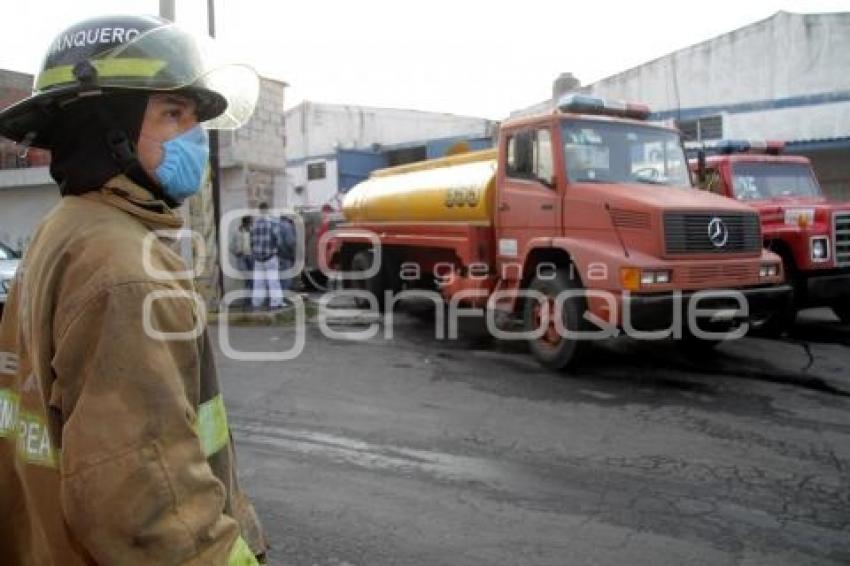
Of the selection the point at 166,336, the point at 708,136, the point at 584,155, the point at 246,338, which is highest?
the point at 708,136

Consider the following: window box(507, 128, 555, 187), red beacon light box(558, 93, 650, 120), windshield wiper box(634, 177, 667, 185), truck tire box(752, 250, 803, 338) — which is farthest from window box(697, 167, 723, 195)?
window box(507, 128, 555, 187)

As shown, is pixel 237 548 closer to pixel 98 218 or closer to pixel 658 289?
pixel 98 218

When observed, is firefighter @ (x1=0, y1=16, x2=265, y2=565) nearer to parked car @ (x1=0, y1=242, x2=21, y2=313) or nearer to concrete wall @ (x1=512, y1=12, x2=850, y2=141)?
parked car @ (x1=0, y1=242, x2=21, y2=313)

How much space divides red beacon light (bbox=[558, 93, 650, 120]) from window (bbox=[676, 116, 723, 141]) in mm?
11423

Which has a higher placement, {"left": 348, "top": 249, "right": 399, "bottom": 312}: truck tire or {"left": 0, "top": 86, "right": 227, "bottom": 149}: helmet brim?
{"left": 0, "top": 86, "right": 227, "bottom": 149}: helmet brim

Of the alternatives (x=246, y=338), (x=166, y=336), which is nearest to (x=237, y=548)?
(x=166, y=336)

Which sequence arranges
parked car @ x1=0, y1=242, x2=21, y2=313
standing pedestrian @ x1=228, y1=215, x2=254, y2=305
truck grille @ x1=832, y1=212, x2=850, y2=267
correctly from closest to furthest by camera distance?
truck grille @ x1=832, y1=212, x2=850, y2=267 < parked car @ x1=0, y1=242, x2=21, y2=313 < standing pedestrian @ x1=228, y1=215, x2=254, y2=305

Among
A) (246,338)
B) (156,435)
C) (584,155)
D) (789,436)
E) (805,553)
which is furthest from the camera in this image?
(246,338)

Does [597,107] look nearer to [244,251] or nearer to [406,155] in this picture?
[244,251]

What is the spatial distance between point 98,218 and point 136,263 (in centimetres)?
15

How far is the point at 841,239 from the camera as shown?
934 cm

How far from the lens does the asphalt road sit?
3676mm

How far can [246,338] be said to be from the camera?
10211 millimetres

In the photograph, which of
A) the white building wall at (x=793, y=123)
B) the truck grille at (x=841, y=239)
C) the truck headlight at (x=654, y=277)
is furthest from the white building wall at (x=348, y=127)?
the truck headlight at (x=654, y=277)
